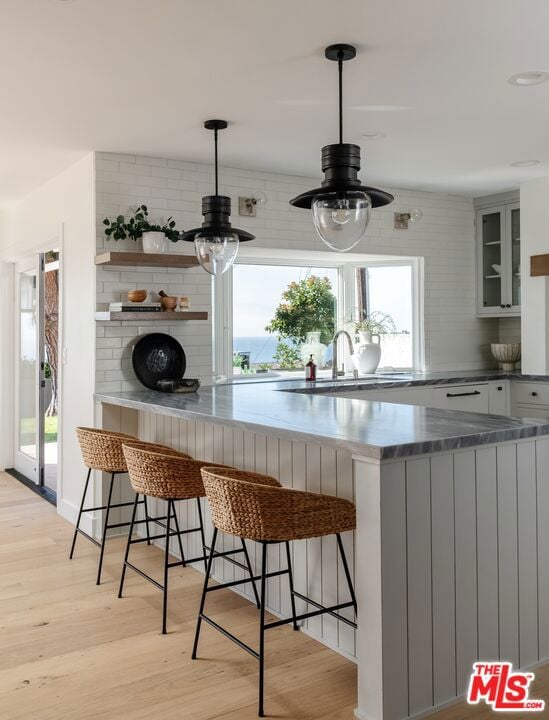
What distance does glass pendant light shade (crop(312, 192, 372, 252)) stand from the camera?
279 cm

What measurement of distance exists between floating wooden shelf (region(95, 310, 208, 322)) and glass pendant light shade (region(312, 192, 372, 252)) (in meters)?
1.89

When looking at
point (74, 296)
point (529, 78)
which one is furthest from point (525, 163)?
point (74, 296)

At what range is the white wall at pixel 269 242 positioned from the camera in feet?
15.2

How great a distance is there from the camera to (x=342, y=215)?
2.80 metres

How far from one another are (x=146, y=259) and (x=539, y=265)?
310cm

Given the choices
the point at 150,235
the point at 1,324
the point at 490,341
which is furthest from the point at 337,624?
the point at 1,324

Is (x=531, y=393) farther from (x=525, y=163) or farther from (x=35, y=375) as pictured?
(x=35, y=375)

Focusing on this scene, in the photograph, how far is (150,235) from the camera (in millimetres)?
4492

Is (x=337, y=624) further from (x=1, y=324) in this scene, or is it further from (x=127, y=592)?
(x=1, y=324)

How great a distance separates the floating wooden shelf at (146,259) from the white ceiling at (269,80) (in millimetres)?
690

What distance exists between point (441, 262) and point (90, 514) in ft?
11.9

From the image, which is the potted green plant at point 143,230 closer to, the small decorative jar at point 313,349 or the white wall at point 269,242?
the white wall at point 269,242

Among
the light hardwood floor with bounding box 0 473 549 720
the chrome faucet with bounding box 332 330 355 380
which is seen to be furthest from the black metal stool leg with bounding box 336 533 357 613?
the chrome faucet with bounding box 332 330 355 380

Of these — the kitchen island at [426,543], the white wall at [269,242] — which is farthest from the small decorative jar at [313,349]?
the kitchen island at [426,543]
